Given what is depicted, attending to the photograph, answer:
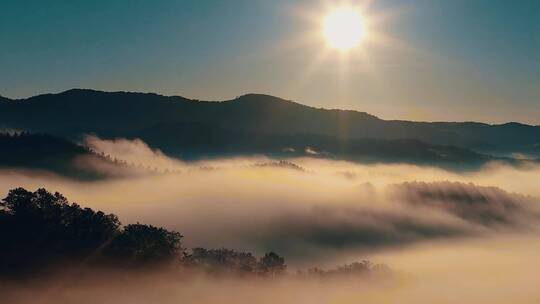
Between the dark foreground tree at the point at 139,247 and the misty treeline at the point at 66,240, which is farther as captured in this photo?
the dark foreground tree at the point at 139,247

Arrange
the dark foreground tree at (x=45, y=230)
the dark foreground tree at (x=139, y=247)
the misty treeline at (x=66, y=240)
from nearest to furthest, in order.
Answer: the dark foreground tree at (x=45, y=230) < the misty treeline at (x=66, y=240) < the dark foreground tree at (x=139, y=247)

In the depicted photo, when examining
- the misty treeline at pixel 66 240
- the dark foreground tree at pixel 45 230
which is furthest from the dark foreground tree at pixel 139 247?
the dark foreground tree at pixel 45 230

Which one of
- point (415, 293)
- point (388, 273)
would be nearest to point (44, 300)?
point (388, 273)

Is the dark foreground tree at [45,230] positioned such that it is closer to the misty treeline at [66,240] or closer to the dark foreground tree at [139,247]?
the misty treeline at [66,240]

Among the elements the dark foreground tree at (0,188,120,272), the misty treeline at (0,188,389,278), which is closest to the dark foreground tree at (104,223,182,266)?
the misty treeline at (0,188,389,278)

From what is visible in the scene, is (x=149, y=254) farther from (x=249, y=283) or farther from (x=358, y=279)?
(x=358, y=279)

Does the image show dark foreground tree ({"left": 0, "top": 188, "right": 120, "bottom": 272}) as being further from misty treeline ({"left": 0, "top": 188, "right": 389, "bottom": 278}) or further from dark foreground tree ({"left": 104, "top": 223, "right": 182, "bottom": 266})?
dark foreground tree ({"left": 104, "top": 223, "right": 182, "bottom": 266})

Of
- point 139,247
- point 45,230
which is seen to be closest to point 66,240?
point 45,230

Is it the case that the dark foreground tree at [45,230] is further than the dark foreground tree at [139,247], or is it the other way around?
the dark foreground tree at [139,247]

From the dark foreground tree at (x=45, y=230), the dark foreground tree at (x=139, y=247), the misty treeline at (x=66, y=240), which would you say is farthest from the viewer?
the dark foreground tree at (x=139, y=247)
